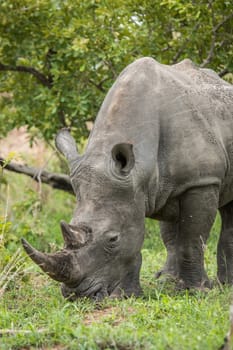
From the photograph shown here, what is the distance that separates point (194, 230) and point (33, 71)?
5.02m

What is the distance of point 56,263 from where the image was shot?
251 inches

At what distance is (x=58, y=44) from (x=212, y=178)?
4446mm

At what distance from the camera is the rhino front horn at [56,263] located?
6.27 meters

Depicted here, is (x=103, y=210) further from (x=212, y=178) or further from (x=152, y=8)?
(x=152, y=8)

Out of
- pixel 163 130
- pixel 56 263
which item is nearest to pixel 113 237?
pixel 56 263

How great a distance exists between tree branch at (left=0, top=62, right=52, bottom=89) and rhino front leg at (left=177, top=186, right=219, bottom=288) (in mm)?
4886

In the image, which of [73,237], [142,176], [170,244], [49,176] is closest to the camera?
[73,237]

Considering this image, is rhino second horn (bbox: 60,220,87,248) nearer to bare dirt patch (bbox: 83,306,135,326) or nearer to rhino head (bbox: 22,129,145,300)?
rhino head (bbox: 22,129,145,300)

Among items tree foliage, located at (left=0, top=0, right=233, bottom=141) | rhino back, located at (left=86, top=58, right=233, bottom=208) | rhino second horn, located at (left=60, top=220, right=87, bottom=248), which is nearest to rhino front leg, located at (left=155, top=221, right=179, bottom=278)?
rhino back, located at (left=86, top=58, right=233, bottom=208)

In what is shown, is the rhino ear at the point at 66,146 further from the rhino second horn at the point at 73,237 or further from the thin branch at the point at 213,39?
the thin branch at the point at 213,39

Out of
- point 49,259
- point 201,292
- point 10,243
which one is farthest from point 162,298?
point 10,243

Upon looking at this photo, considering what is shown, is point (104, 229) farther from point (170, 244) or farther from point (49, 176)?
point (49, 176)

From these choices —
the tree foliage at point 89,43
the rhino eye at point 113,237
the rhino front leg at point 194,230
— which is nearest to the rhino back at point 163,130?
the rhino front leg at point 194,230

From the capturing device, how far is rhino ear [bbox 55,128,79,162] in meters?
7.20
